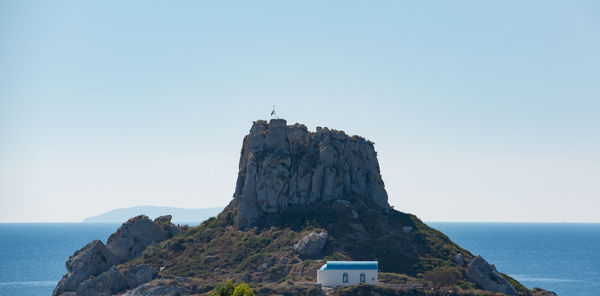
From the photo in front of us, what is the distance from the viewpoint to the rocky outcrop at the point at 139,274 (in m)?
134

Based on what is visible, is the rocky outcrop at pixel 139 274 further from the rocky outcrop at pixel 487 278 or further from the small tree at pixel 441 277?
the rocky outcrop at pixel 487 278

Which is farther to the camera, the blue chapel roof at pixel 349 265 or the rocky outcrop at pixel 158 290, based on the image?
the rocky outcrop at pixel 158 290

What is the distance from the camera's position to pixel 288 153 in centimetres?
15638

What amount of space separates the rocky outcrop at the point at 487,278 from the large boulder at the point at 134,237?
6930cm

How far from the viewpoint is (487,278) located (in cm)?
12938

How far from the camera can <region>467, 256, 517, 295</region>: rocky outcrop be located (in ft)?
421

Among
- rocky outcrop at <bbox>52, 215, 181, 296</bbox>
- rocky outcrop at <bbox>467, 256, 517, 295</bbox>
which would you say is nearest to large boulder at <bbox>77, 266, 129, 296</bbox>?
rocky outcrop at <bbox>52, 215, 181, 296</bbox>

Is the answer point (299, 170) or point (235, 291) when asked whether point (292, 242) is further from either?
point (235, 291)

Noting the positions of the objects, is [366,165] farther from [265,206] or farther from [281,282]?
[281,282]

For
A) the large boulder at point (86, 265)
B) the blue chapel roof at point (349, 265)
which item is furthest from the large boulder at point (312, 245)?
the large boulder at point (86, 265)

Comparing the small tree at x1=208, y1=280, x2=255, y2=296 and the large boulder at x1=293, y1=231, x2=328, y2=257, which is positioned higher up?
the large boulder at x1=293, y1=231, x2=328, y2=257

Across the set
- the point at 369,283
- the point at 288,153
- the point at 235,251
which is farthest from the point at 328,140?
the point at 369,283

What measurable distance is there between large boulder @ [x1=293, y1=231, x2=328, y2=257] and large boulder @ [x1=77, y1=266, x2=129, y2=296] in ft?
112

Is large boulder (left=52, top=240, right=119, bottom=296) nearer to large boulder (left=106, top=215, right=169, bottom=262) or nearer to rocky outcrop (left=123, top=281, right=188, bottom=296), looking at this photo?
large boulder (left=106, top=215, right=169, bottom=262)
